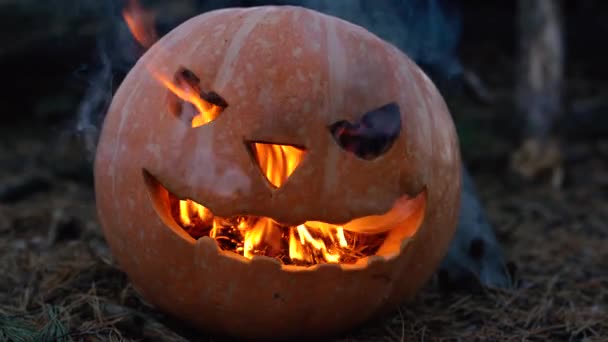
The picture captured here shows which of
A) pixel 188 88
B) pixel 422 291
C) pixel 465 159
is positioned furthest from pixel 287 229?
pixel 465 159

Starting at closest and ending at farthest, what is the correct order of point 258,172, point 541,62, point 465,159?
point 258,172 < point 541,62 < point 465,159

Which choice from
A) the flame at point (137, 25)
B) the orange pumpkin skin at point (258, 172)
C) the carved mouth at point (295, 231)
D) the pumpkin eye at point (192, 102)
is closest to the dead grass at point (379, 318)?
the orange pumpkin skin at point (258, 172)

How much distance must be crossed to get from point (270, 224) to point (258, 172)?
0.28m

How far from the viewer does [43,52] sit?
626 cm

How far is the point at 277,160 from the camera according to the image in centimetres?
238

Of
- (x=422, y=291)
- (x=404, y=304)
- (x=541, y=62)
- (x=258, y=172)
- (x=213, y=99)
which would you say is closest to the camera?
(x=258, y=172)

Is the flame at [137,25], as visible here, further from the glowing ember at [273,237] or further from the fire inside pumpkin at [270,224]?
the glowing ember at [273,237]

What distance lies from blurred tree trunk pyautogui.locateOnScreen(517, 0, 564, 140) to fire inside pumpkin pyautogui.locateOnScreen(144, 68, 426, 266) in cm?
393

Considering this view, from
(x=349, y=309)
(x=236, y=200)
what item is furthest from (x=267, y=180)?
(x=349, y=309)

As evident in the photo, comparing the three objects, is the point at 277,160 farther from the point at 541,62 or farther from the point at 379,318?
the point at 541,62

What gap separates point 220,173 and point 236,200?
0.10 m

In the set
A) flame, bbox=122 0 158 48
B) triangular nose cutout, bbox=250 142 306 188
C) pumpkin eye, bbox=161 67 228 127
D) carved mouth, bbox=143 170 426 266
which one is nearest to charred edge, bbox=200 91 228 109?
pumpkin eye, bbox=161 67 228 127

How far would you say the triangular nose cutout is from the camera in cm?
235

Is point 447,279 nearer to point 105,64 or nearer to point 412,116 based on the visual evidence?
point 412,116
